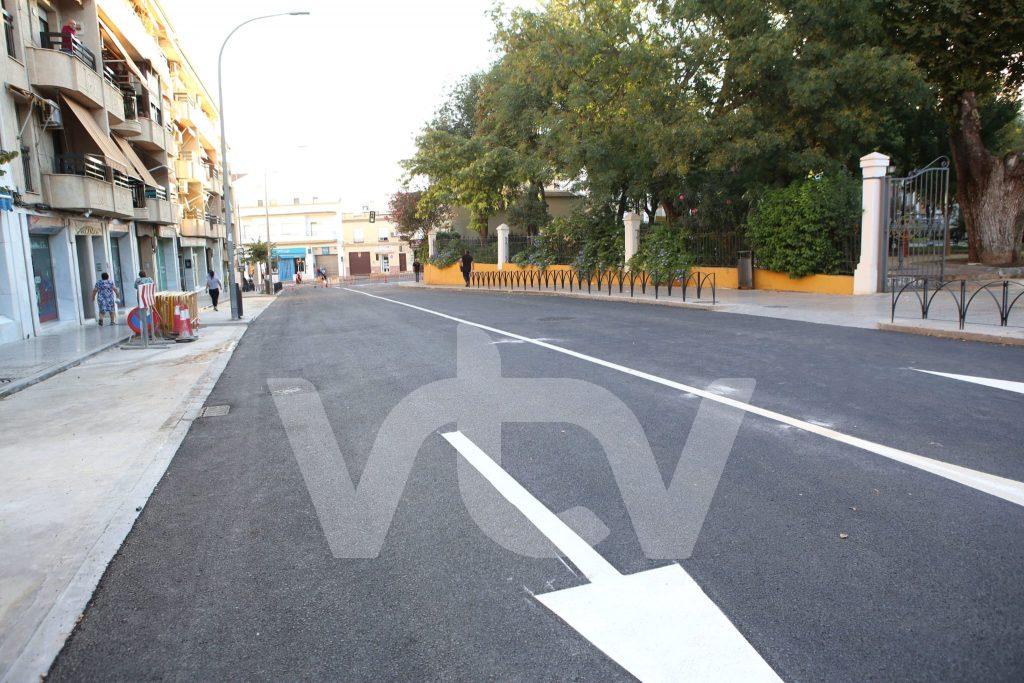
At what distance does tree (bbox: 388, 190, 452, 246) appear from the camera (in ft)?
165

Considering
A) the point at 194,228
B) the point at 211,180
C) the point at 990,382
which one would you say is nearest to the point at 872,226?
the point at 990,382

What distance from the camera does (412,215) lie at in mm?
53344

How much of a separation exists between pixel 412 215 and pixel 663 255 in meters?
32.0

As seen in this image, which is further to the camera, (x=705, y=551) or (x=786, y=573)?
(x=705, y=551)

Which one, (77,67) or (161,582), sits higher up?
(77,67)

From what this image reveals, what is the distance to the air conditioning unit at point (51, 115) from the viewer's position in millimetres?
20422

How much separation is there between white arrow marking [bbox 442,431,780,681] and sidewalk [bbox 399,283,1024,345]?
31.2ft

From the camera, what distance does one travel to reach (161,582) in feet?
12.3

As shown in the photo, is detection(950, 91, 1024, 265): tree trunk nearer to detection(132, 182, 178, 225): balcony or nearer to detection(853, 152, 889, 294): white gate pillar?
detection(853, 152, 889, 294): white gate pillar

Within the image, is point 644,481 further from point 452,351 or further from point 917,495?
point 452,351

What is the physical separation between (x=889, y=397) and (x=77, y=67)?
23.1 metres

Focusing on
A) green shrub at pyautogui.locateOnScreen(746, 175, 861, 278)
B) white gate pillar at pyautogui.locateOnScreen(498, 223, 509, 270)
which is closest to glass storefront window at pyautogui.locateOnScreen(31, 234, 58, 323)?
green shrub at pyautogui.locateOnScreen(746, 175, 861, 278)

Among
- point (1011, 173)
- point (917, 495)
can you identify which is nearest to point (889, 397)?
point (917, 495)

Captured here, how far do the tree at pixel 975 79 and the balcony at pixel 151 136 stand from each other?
92.6 ft
